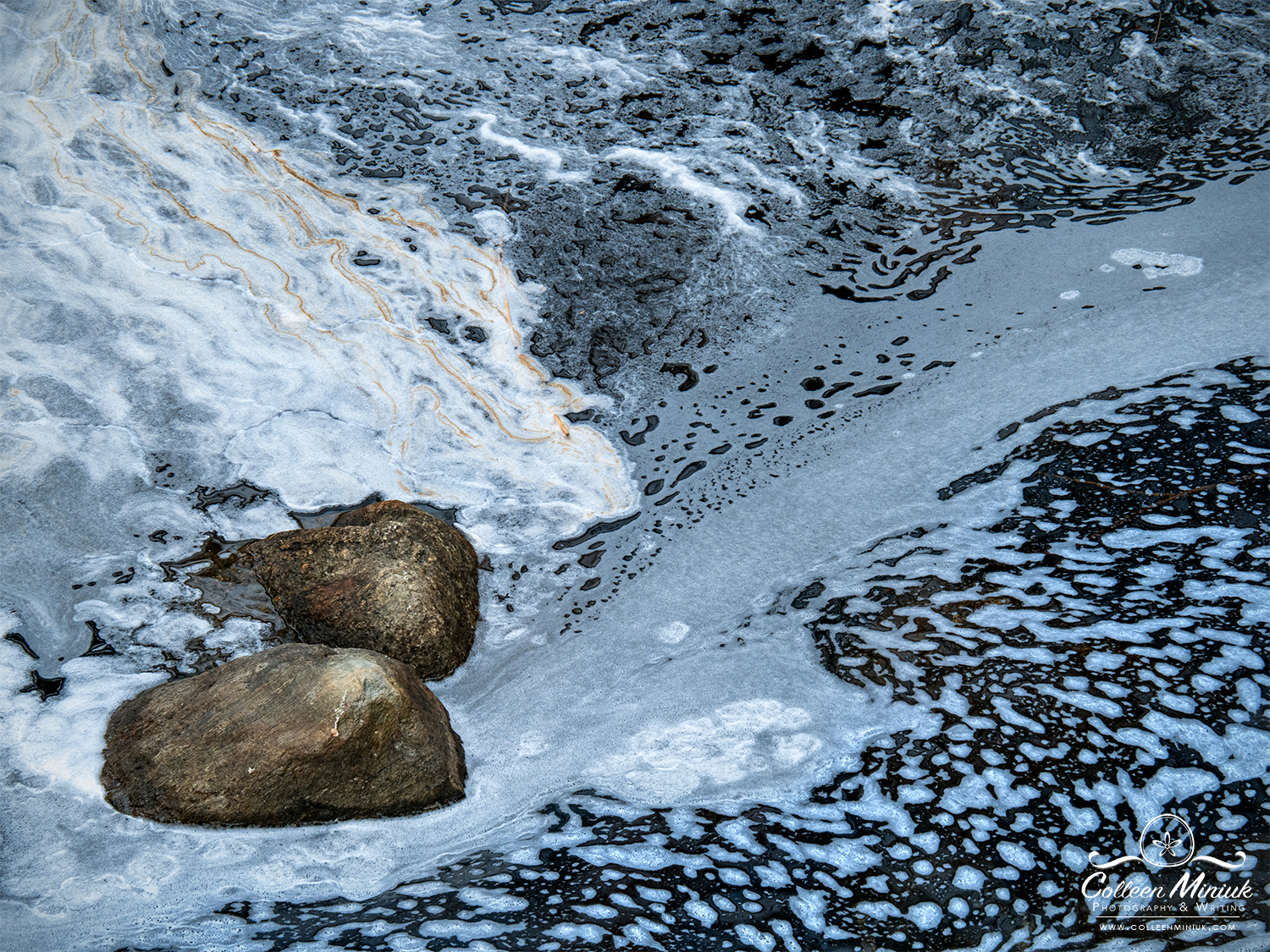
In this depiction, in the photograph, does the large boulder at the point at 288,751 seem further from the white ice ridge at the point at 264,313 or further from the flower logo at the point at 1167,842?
the flower logo at the point at 1167,842

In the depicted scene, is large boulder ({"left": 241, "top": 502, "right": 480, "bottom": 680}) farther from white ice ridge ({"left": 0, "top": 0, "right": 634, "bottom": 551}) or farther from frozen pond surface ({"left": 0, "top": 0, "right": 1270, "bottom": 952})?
white ice ridge ({"left": 0, "top": 0, "right": 634, "bottom": 551})

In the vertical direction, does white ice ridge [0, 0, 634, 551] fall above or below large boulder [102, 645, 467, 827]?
above

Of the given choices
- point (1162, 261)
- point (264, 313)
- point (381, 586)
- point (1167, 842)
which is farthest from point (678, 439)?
point (1162, 261)

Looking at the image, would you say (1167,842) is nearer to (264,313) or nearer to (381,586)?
(381,586)

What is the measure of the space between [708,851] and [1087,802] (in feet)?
2.70

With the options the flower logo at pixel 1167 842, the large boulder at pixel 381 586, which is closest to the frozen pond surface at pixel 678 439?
the flower logo at pixel 1167 842

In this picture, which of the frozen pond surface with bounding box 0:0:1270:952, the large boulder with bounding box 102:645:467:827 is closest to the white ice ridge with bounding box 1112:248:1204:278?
the frozen pond surface with bounding box 0:0:1270:952

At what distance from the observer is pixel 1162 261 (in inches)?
139

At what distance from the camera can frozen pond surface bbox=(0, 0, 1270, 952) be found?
78.2 inches

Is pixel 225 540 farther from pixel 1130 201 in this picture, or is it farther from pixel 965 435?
pixel 1130 201

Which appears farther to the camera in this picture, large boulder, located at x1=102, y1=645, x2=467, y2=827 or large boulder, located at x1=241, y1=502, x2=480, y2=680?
large boulder, located at x1=241, y1=502, x2=480, y2=680

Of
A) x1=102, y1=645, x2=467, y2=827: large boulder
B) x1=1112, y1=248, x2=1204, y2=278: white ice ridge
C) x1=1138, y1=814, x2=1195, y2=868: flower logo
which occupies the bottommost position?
x1=1138, y1=814, x2=1195, y2=868: flower logo

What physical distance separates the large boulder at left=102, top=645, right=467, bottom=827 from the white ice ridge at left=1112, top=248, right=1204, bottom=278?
119 inches

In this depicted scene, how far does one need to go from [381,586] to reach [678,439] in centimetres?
112
